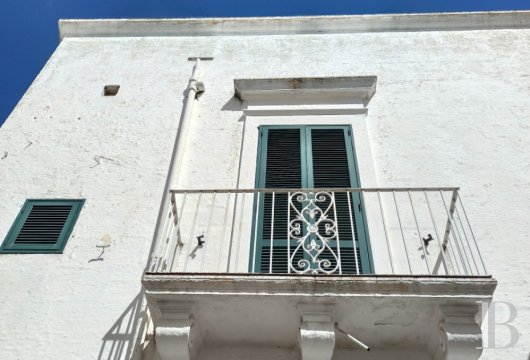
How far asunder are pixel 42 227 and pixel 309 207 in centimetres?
277

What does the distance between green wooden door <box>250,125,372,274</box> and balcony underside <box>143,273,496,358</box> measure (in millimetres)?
354

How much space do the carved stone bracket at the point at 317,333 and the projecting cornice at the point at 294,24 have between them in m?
5.74

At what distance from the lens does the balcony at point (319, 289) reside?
4.38 meters

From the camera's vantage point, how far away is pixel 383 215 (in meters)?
5.81

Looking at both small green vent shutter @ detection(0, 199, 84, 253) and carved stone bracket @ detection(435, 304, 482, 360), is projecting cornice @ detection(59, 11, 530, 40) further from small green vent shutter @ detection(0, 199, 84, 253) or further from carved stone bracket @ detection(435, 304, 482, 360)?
carved stone bracket @ detection(435, 304, 482, 360)

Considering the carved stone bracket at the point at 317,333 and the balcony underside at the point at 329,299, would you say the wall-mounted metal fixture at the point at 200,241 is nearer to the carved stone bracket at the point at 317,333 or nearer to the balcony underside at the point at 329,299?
the balcony underside at the point at 329,299

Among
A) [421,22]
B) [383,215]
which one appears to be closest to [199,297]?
[383,215]

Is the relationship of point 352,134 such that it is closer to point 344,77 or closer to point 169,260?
point 344,77

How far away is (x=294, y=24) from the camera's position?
9.13m

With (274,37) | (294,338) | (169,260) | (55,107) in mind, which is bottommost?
(294,338)

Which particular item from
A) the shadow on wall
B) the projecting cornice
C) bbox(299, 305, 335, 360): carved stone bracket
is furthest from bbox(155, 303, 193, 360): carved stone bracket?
the projecting cornice

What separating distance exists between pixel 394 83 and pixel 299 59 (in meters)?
1.49

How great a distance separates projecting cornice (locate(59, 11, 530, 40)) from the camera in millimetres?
8914

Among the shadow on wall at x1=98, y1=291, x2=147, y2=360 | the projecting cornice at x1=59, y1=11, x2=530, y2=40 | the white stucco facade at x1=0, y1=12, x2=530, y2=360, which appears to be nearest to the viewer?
the shadow on wall at x1=98, y1=291, x2=147, y2=360
